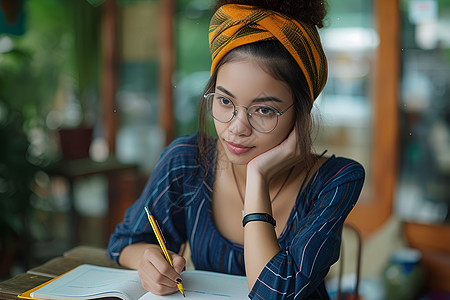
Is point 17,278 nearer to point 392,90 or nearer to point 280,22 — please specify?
point 280,22

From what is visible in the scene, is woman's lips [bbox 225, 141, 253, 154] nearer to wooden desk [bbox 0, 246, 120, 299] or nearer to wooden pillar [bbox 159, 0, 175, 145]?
wooden desk [bbox 0, 246, 120, 299]

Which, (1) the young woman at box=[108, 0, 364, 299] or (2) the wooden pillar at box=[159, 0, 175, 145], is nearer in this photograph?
(1) the young woman at box=[108, 0, 364, 299]

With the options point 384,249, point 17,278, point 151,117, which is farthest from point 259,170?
point 151,117

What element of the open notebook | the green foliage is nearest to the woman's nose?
the open notebook

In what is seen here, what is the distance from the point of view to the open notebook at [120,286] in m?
0.99

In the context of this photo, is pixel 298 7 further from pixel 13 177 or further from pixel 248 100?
Result: pixel 13 177

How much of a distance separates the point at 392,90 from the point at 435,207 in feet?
2.44

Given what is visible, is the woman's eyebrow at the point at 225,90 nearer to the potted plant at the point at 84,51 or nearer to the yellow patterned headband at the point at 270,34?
the yellow patterned headband at the point at 270,34

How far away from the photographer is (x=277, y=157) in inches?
44.2

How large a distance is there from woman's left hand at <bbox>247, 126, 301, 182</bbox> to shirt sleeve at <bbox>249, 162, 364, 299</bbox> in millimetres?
126

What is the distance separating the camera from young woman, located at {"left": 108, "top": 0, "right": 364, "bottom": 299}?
40.3 inches

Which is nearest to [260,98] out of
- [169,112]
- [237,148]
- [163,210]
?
[237,148]

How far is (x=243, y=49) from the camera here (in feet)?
3.51

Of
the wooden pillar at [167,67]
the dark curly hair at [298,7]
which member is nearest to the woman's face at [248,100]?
the dark curly hair at [298,7]
